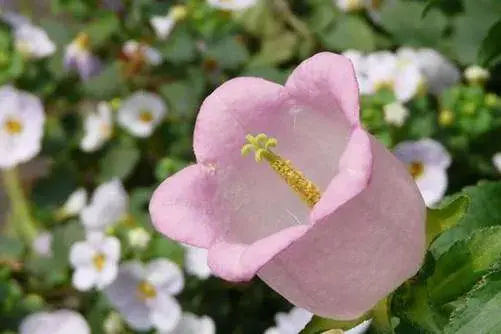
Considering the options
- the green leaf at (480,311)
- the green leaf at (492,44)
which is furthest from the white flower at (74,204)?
the green leaf at (480,311)

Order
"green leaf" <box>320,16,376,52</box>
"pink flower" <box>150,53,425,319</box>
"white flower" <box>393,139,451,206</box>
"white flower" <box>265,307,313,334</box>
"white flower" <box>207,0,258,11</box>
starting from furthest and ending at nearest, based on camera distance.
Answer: "white flower" <box>207,0,258,11</box> → "green leaf" <box>320,16,376,52</box> → "white flower" <box>393,139,451,206</box> → "white flower" <box>265,307,313,334</box> → "pink flower" <box>150,53,425,319</box>

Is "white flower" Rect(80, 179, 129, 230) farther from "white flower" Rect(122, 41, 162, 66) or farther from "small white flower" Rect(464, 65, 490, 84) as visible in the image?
"small white flower" Rect(464, 65, 490, 84)

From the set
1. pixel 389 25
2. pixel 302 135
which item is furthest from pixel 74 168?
pixel 302 135

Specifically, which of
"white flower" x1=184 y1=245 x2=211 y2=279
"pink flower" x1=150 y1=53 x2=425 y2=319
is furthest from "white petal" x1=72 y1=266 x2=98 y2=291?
"pink flower" x1=150 y1=53 x2=425 y2=319

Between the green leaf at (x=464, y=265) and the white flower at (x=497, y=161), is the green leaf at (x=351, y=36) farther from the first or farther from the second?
the green leaf at (x=464, y=265)

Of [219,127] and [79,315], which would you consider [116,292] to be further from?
[219,127]

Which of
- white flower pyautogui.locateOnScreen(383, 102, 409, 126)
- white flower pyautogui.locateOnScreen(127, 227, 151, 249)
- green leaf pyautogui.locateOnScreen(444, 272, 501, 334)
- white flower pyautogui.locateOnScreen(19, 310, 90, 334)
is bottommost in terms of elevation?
white flower pyautogui.locateOnScreen(19, 310, 90, 334)
